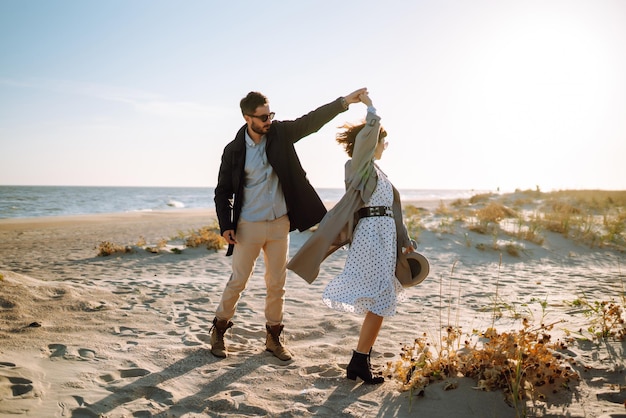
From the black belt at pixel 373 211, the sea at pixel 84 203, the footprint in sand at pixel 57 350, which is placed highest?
the black belt at pixel 373 211

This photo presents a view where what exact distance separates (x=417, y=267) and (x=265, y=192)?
1444 millimetres

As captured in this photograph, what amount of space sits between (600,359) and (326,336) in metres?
2.49

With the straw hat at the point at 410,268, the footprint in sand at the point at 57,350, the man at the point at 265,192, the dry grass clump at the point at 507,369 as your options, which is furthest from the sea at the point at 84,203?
the dry grass clump at the point at 507,369

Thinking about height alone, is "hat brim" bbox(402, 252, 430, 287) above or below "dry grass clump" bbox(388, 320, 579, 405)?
above

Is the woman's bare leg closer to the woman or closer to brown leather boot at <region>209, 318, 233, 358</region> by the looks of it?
the woman

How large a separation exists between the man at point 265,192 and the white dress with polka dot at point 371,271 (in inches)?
22.9

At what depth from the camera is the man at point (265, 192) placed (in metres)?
3.93

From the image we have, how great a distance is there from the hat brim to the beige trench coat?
4 centimetres

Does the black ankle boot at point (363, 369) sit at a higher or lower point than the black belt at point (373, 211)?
lower

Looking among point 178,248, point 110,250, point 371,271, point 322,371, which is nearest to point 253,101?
point 371,271

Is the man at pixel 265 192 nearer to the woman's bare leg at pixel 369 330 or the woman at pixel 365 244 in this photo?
the woman at pixel 365 244

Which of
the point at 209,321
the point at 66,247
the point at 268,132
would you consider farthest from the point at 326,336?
the point at 66,247

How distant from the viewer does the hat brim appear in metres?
3.50

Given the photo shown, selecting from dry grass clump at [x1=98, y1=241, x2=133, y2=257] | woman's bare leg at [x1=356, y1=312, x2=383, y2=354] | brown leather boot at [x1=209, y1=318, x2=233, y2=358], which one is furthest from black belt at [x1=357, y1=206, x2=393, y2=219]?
dry grass clump at [x1=98, y1=241, x2=133, y2=257]
